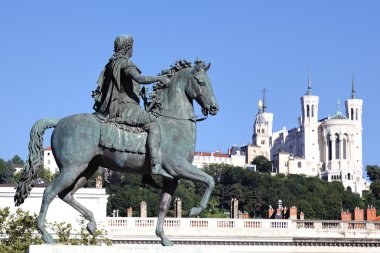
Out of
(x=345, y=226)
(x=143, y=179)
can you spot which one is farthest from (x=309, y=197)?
(x=143, y=179)

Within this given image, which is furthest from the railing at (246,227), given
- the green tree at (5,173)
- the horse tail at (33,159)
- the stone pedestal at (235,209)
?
the green tree at (5,173)

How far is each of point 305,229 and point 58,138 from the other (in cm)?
4112

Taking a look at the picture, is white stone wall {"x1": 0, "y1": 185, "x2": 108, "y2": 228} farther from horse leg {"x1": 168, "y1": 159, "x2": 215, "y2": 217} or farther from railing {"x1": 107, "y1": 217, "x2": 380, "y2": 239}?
horse leg {"x1": 168, "y1": 159, "x2": 215, "y2": 217}

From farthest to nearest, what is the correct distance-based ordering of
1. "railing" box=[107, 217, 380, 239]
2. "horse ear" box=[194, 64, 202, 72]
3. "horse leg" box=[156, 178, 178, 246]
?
"railing" box=[107, 217, 380, 239] → "horse ear" box=[194, 64, 202, 72] → "horse leg" box=[156, 178, 178, 246]

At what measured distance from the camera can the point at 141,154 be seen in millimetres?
17438

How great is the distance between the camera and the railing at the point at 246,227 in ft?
177

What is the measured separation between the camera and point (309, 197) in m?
158

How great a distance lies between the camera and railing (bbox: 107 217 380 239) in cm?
5409

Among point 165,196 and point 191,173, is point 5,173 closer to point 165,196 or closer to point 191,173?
point 165,196

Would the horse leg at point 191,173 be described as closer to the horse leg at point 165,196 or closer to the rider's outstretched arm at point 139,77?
the horse leg at point 165,196

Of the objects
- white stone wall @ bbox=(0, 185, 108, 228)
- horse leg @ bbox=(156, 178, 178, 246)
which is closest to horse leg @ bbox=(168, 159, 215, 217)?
horse leg @ bbox=(156, 178, 178, 246)

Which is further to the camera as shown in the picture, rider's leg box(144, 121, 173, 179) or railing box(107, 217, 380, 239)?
railing box(107, 217, 380, 239)

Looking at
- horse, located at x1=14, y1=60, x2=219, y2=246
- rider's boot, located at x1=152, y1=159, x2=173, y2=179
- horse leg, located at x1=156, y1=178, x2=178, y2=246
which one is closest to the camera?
rider's boot, located at x1=152, y1=159, x2=173, y2=179

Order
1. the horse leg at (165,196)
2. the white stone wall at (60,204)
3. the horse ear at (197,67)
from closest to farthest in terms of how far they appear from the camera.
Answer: the horse leg at (165,196) → the horse ear at (197,67) → the white stone wall at (60,204)
